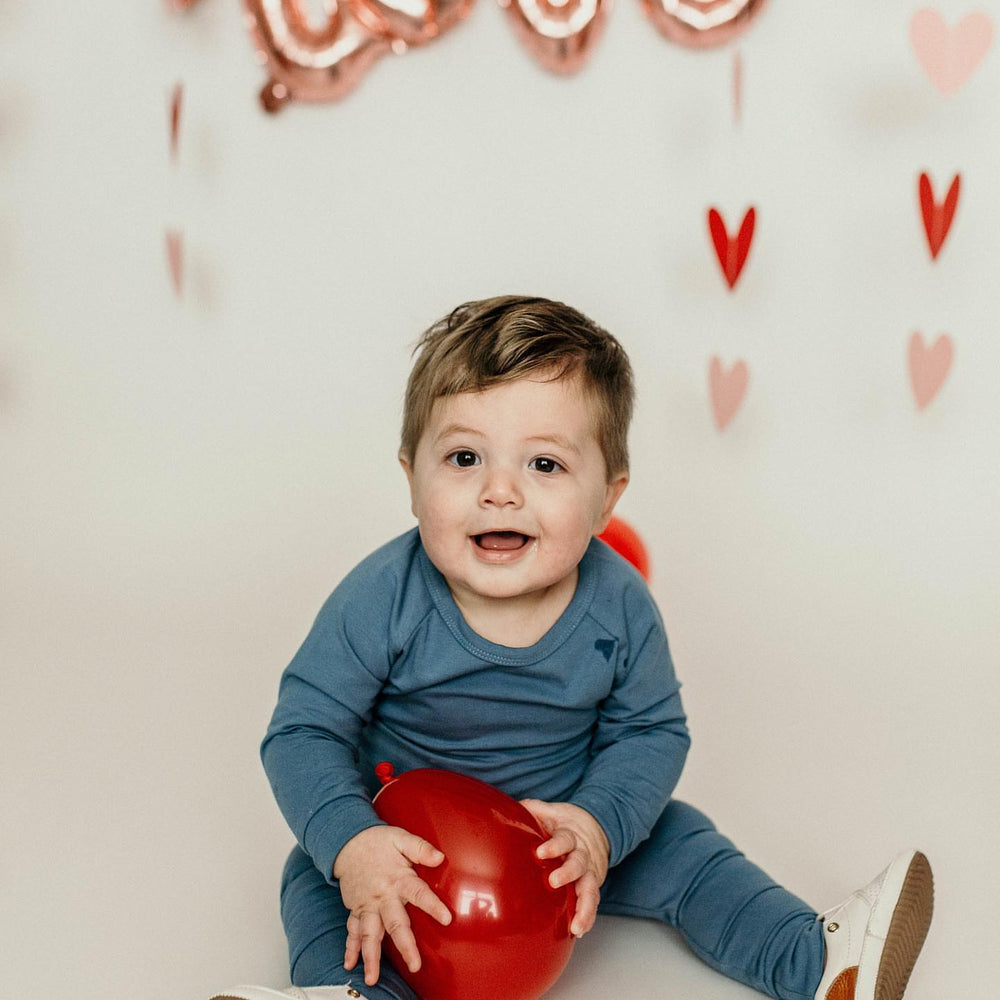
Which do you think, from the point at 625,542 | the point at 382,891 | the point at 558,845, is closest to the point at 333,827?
the point at 382,891

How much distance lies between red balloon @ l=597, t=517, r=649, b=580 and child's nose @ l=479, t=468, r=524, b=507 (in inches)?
20.0

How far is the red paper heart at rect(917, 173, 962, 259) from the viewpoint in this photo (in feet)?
7.34

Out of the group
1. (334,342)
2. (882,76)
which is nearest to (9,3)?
(334,342)

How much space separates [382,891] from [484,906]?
9 cm

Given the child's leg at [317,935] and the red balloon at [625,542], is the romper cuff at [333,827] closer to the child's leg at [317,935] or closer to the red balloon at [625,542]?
the child's leg at [317,935]

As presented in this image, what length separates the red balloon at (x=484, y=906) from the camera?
48.0 inches

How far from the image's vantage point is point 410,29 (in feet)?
7.55

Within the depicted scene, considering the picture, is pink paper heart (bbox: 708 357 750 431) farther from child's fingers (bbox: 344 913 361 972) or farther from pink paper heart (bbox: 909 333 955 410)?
child's fingers (bbox: 344 913 361 972)

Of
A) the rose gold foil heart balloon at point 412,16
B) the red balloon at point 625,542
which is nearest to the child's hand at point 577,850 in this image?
the red balloon at point 625,542

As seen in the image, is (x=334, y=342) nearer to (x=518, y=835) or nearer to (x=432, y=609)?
Answer: (x=432, y=609)

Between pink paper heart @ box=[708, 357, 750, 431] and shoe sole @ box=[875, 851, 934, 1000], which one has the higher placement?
pink paper heart @ box=[708, 357, 750, 431]

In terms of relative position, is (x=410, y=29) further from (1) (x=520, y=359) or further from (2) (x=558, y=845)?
(2) (x=558, y=845)

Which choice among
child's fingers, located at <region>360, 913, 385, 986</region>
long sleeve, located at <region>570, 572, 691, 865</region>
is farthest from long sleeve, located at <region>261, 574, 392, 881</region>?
long sleeve, located at <region>570, 572, 691, 865</region>

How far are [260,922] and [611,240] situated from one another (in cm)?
122
